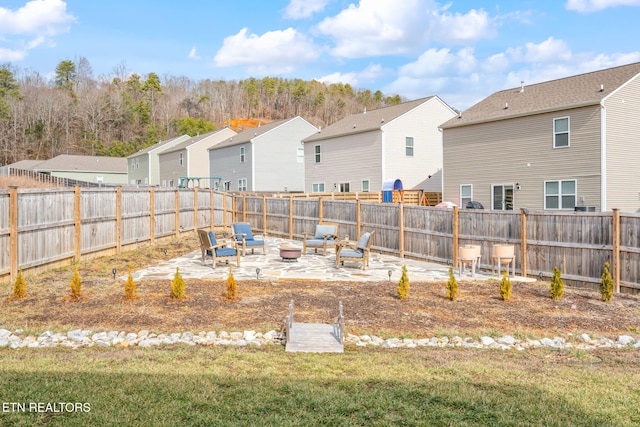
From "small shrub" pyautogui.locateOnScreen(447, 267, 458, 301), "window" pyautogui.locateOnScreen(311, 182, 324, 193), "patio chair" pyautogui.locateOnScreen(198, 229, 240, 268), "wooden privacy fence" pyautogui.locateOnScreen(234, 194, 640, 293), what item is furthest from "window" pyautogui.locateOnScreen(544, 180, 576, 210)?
"window" pyautogui.locateOnScreen(311, 182, 324, 193)

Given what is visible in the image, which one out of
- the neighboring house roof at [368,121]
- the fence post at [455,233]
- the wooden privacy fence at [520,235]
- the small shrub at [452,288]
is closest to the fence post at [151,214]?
the wooden privacy fence at [520,235]

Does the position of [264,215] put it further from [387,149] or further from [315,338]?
[315,338]

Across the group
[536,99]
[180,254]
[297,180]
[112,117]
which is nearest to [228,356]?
[180,254]

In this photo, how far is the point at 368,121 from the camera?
107 ft

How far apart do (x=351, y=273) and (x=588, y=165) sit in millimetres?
12388

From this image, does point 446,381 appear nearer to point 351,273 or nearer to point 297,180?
point 351,273

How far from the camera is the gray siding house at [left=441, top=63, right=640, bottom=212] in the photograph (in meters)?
→ 20.2

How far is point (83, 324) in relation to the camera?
8062mm

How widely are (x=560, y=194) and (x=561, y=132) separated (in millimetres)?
2536

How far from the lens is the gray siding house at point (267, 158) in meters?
40.0

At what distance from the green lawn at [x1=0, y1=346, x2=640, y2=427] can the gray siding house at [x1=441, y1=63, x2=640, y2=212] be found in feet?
47.5

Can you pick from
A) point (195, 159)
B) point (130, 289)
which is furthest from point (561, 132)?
point (195, 159)

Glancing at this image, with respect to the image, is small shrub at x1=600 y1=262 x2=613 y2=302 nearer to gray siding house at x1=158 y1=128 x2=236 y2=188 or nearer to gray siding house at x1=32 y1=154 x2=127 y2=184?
gray siding house at x1=158 y1=128 x2=236 y2=188

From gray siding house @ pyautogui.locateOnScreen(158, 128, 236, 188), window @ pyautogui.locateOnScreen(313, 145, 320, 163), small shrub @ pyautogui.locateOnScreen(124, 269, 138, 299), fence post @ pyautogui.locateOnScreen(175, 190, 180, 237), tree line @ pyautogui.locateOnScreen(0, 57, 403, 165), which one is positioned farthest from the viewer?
tree line @ pyautogui.locateOnScreen(0, 57, 403, 165)
